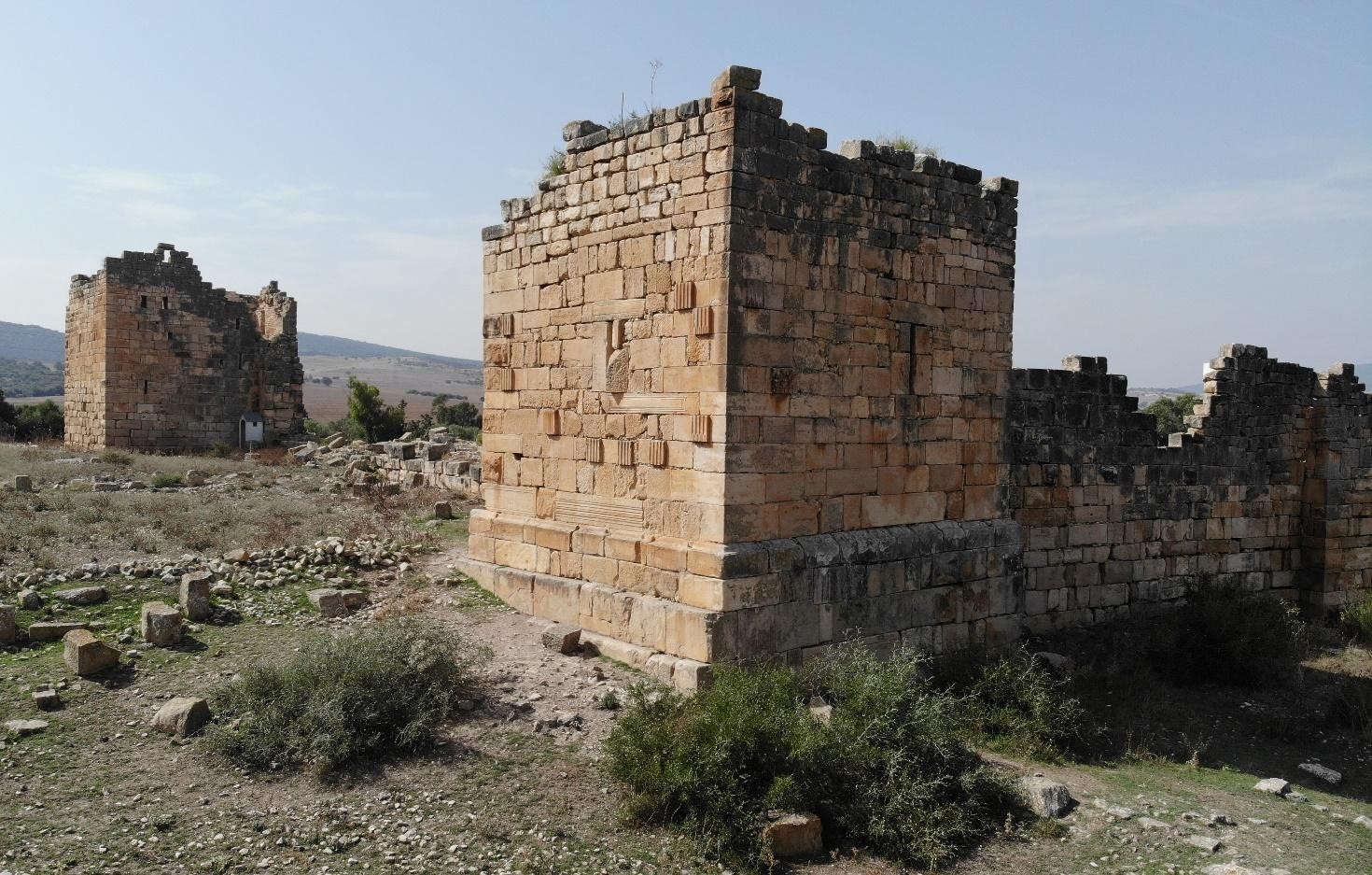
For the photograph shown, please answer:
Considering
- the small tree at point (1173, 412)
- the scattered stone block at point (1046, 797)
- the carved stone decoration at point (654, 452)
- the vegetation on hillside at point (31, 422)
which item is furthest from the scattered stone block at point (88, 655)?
the vegetation on hillside at point (31, 422)

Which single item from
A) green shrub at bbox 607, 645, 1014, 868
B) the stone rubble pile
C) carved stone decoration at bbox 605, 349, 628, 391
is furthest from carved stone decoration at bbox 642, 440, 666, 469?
the stone rubble pile

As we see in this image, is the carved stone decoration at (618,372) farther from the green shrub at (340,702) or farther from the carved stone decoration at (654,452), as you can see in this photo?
the green shrub at (340,702)

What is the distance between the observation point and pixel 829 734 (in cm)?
619

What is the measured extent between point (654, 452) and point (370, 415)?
21.3m

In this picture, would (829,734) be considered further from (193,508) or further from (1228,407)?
(193,508)

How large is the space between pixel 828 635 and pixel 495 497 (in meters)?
3.63

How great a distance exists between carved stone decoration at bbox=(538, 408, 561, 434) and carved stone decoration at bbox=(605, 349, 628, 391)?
2.75ft

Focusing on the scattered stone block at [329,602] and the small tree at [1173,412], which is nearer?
the scattered stone block at [329,602]

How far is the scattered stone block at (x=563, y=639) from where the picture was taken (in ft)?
26.3

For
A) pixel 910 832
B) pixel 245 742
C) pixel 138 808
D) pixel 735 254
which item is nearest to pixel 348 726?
pixel 245 742

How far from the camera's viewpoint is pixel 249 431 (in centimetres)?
2369

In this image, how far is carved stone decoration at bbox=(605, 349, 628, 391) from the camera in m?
8.16

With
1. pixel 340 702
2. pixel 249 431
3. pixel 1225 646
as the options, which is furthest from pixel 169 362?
pixel 1225 646

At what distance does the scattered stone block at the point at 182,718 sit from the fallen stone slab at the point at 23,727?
2.05 ft
